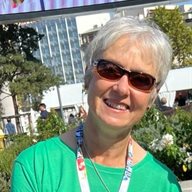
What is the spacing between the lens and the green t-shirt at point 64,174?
6.20ft

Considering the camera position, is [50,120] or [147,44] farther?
[50,120]

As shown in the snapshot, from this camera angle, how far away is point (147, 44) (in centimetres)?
192

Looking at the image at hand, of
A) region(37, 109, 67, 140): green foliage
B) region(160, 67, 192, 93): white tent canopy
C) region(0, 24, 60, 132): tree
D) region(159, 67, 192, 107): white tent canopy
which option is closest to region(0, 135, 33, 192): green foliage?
region(37, 109, 67, 140): green foliage

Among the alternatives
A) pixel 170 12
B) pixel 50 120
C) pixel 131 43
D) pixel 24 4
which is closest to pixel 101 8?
pixel 24 4

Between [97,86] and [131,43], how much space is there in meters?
0.18

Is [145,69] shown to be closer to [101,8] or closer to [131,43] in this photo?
[131,43]

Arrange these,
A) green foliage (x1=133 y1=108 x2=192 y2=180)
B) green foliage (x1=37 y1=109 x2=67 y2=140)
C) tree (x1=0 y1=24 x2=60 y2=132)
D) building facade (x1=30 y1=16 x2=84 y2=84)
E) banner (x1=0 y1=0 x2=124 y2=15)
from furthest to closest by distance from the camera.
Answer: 1. building facade (x1=30 y1=16 x2=84 y2=84)
2. tree (x1=0 y1=24 x2=60 y2=132)
3. banner (x1=0 y1=0 x2=124 y2=15)
4. green foliage (x1=37 y1=109 x2=67 y2=140)
5. green foliage (x1=133 y1=108 x2=192 y2=180)

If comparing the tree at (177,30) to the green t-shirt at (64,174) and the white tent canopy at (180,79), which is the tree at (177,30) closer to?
the white tent canopy at (180,79)

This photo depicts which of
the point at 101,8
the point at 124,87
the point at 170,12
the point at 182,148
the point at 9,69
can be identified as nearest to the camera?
the point at 124,87

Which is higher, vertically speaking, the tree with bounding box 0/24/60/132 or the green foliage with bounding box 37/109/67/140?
the green foliage with bounding box 37/109/67/140

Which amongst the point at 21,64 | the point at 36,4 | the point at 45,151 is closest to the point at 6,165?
the point at 36,4

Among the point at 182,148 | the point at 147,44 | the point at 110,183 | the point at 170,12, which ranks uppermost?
the point at 147,44

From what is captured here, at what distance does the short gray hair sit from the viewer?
1.93 meters

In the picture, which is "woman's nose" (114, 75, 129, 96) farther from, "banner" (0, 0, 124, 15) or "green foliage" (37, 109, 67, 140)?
"banner" (0, 0, 124, 15)
